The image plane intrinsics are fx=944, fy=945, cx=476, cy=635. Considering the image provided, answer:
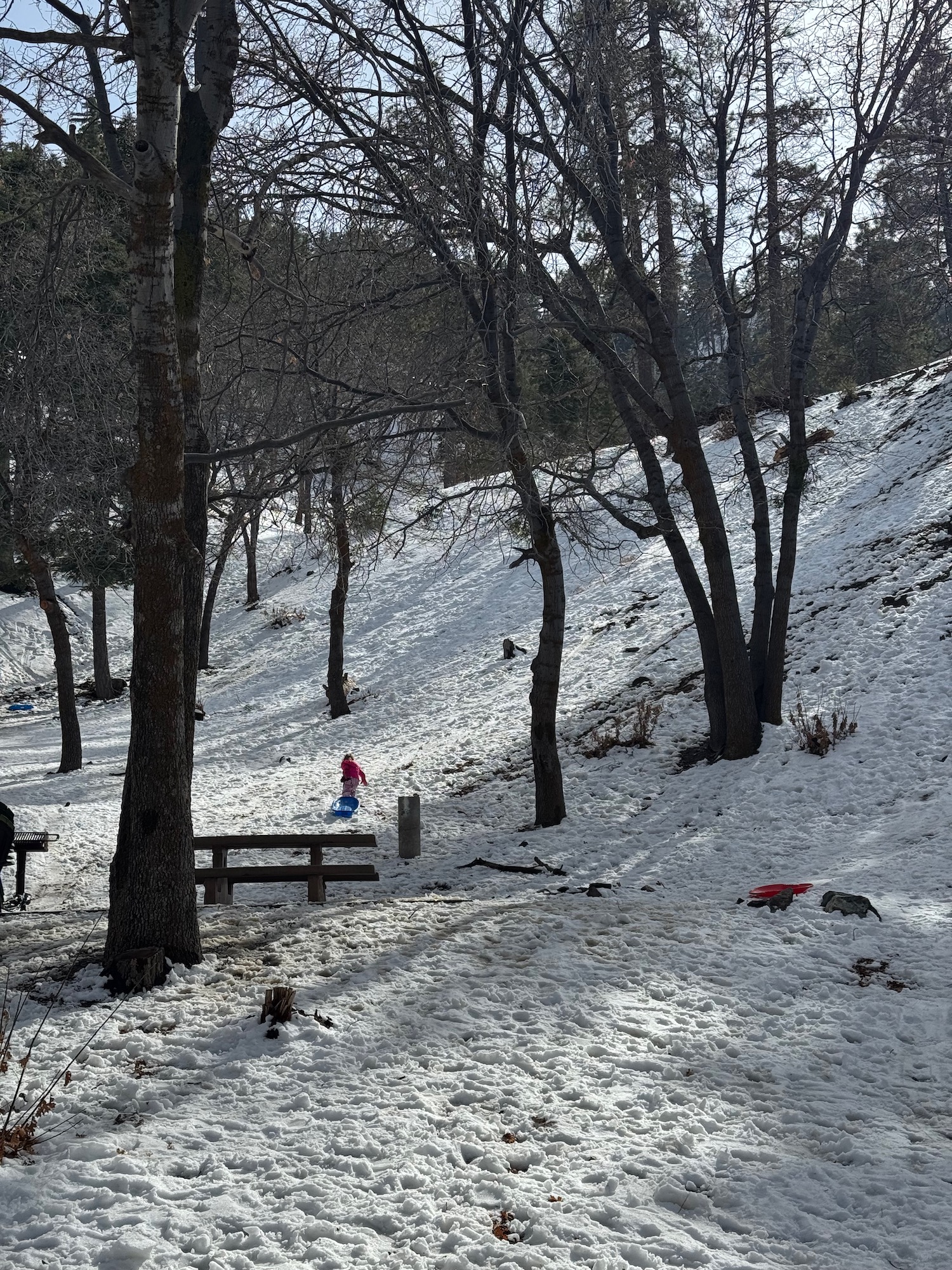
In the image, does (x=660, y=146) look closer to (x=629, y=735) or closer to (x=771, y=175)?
(x=771, y=175)

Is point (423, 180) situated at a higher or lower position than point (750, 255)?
lower

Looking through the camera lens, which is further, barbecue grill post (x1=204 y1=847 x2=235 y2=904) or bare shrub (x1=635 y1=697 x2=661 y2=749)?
bare shrub (x1=635 y1=697 x2=661 y2=749)

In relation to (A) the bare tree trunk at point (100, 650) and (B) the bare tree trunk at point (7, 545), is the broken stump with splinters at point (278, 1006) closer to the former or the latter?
(B) the bare tree trunk at point (7, 545)

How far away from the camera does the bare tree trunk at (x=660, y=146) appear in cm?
918

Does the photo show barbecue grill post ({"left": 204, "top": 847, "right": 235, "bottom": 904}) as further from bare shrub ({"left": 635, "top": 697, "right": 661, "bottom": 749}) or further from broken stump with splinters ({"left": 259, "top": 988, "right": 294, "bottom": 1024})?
bare shrub ({"left": 635, "top": 697, "right": 661, "bottom": 749})

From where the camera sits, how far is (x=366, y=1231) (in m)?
3.11

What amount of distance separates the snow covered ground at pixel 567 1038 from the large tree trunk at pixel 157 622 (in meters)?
0.38

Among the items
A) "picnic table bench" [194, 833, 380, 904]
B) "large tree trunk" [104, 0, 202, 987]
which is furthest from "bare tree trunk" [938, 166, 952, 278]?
"picnic table bench" [194, 833, 380, 904]

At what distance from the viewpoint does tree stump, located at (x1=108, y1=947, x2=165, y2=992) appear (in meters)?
4.79

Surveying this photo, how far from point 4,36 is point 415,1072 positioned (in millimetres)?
5435

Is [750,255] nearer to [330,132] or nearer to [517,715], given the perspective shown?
[330,132]

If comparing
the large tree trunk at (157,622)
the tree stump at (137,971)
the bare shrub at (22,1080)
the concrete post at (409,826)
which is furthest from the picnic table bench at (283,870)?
the bare shrub at (22,1080)

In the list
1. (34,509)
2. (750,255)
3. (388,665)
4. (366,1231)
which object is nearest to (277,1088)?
(366,1231)

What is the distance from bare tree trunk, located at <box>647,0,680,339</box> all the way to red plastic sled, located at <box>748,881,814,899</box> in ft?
20.4
